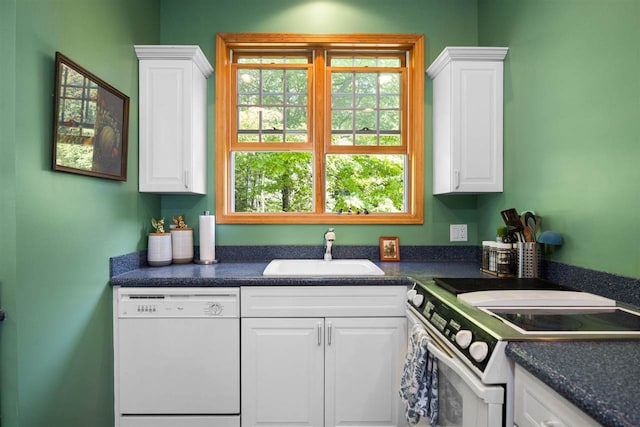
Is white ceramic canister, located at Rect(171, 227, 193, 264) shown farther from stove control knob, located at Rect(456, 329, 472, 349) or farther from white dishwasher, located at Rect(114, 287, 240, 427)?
stove control knob, located at Rect(456, 329, 472, 349)

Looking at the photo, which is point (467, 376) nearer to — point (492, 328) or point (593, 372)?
point (492, 328)

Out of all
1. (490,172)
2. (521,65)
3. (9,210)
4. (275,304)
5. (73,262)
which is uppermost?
(521,65)

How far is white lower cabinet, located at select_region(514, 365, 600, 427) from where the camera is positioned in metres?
0.79

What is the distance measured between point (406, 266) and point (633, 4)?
1627 millimetres

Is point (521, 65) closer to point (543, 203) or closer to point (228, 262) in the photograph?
point (543, 203)

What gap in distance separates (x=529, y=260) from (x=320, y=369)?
125 centimetres

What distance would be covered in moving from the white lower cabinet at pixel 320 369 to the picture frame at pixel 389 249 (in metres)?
0.66

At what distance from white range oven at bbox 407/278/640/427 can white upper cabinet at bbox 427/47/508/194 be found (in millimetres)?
794

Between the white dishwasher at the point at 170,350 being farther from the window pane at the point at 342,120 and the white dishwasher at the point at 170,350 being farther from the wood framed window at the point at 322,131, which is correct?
the window pane at the point at 342,120

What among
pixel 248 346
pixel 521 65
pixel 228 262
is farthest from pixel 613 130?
pixel 228 262

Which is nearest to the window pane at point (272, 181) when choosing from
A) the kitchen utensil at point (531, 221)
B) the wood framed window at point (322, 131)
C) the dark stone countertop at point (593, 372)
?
the wood framed window at point (322, 131)

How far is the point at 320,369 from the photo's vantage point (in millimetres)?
1958

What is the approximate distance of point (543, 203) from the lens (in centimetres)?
191

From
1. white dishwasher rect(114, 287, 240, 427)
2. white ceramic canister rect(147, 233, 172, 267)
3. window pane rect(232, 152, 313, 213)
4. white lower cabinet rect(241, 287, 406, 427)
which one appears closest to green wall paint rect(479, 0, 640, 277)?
white lower cabinet rect(241, 287, 406, 427)
